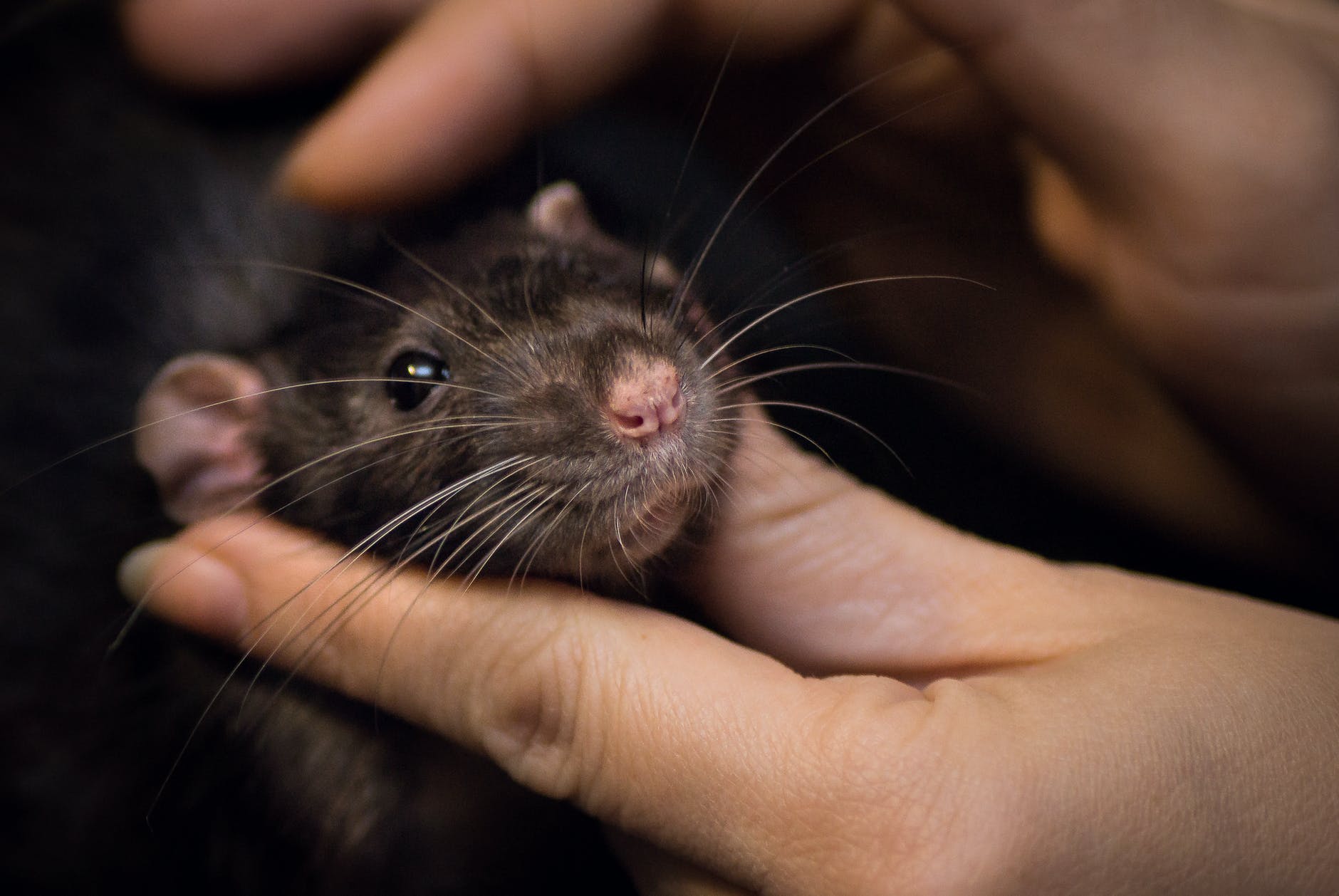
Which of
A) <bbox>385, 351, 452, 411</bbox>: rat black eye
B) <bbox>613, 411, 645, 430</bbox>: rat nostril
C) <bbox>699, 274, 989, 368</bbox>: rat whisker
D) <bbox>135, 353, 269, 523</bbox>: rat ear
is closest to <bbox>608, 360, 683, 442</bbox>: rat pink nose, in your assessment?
<bbox>613, 411, 645, 430</bbox>: rat nostril

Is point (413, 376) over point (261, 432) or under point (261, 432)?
over

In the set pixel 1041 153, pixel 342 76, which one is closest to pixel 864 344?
pixel 1041 153

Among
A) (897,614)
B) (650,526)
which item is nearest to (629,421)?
(650,526)

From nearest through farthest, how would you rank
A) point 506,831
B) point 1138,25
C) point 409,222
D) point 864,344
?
point 1138,25, point 409,222, point 864,344, point 506,831

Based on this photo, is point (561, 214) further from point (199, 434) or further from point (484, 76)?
point (199, 434)

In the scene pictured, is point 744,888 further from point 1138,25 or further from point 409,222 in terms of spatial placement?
point 1138,25

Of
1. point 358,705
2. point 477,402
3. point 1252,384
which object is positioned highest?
point 1252,384
